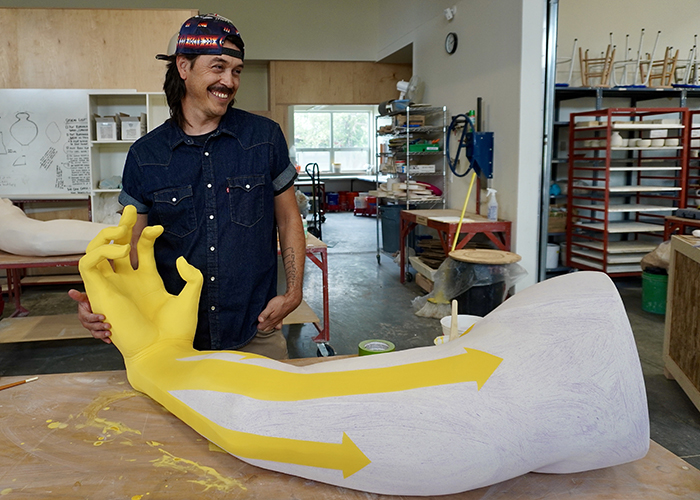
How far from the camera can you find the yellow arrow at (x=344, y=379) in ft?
3.25

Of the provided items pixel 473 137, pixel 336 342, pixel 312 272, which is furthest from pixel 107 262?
pixel 312 272

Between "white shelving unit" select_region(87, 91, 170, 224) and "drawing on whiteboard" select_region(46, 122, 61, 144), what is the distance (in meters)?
0.47

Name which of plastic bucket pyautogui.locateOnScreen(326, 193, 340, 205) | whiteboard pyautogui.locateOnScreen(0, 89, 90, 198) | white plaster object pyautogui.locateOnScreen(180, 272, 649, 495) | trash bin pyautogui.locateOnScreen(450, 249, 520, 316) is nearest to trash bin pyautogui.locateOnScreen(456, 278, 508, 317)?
trash bin pyautogui.locateOnScreen(450, 249, 520, 316)

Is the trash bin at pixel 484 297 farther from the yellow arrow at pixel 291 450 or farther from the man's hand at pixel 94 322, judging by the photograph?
the yellow arrow at pixel 291 450

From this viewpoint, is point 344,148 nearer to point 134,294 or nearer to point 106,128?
point 106,128

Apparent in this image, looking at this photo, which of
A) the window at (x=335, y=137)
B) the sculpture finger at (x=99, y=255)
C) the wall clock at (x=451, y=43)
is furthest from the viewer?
the window at (x=335, y=137)

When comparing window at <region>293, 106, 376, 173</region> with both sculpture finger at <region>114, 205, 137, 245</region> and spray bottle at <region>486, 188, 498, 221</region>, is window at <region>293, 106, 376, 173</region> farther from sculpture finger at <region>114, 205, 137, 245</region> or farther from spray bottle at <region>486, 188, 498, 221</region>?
sculpture finger at <region>114, 205, 137, 245</region>

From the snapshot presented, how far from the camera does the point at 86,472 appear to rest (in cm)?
102

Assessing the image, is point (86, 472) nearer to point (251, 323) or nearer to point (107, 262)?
point (107, 262)

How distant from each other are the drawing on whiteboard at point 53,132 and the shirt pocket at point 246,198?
190 inches

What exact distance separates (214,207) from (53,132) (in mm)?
4860

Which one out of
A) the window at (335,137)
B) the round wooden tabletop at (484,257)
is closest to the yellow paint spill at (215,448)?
the round wooden tabletop at (484,257)

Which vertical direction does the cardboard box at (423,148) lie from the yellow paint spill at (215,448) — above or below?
above

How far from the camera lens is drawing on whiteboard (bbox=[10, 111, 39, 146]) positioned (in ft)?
18.1
